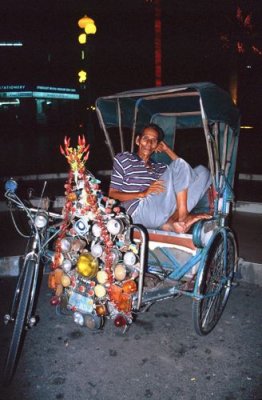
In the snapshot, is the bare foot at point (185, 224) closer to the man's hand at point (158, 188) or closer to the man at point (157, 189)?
the man at point (157, 189)

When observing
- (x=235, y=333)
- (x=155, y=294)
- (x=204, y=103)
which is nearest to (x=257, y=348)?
(x=235, y=333)

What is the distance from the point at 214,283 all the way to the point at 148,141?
154 centimetres

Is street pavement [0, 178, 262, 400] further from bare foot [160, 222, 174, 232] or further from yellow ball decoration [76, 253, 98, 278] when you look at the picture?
bare foot [160, 222, 174, 232]

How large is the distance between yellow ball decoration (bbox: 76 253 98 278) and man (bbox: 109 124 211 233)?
2.60 feet

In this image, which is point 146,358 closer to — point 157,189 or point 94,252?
point 94,252

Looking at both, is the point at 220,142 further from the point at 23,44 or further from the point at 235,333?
the point at 23,44

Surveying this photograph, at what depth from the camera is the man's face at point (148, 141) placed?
356 centimetres

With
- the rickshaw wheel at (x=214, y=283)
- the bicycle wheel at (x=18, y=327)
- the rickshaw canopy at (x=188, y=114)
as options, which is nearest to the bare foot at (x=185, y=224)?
the rickshaw wheel at (x=214, y=283)

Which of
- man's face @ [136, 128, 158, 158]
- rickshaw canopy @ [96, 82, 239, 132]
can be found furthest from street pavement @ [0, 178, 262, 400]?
rickshaw canopy @ [96, 82, 239, 132]

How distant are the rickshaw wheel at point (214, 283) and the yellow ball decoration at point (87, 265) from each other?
803mm

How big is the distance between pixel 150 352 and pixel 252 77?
106 feet

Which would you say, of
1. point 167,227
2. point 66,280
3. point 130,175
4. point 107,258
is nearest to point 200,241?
point 167,227

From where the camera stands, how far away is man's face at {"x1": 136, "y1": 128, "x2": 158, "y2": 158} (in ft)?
11.7

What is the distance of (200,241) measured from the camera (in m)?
2.72
